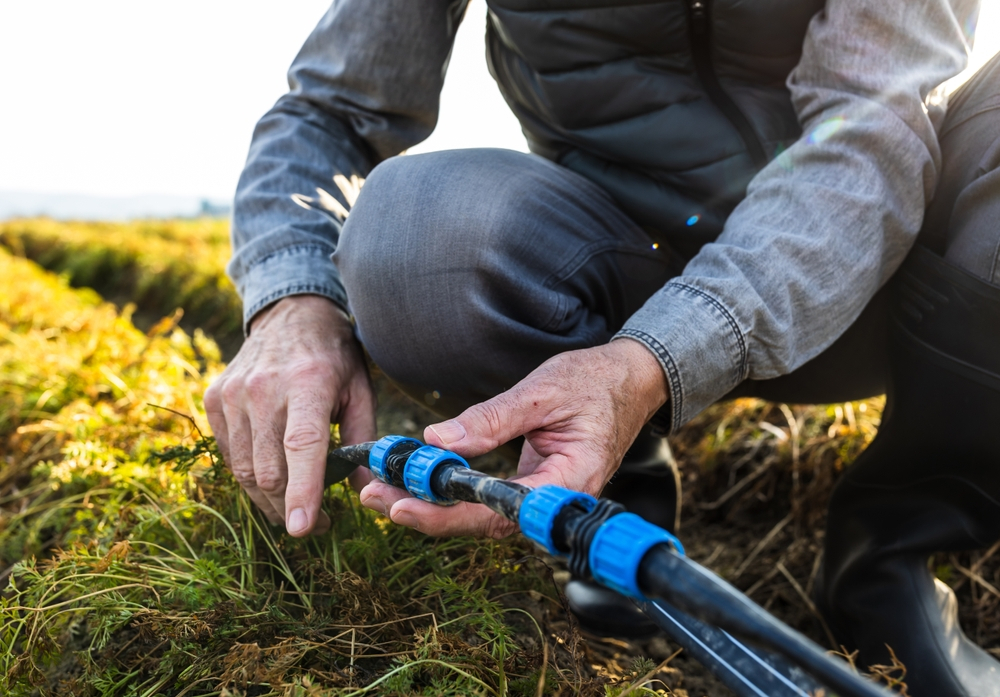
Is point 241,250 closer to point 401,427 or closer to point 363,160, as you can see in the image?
point 363,160

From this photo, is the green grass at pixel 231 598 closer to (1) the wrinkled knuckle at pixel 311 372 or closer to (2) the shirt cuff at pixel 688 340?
(1) the wrinkled knuckle at pixel 311 372

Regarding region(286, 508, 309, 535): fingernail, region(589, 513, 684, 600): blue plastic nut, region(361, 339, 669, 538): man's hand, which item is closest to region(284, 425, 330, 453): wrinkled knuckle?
region(286, 508, 309, 535): fingernail

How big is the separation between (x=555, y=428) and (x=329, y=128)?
1.21 m

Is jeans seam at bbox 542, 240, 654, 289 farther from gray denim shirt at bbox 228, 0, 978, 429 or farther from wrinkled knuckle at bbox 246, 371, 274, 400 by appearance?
wrinkled knuckle at bbox 246, 371, 274, 400

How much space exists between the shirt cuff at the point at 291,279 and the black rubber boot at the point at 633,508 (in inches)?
32.2

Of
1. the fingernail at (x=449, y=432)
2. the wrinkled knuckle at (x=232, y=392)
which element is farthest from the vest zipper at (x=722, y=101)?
the wrinkled knuckle at (x=232, y=392)

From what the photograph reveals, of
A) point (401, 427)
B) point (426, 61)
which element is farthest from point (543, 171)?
point (401, 427)

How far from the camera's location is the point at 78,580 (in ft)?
4.34

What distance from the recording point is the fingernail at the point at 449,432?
0.98 meters

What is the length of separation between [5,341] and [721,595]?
4146mm

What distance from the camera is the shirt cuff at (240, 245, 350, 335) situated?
150 centimetres

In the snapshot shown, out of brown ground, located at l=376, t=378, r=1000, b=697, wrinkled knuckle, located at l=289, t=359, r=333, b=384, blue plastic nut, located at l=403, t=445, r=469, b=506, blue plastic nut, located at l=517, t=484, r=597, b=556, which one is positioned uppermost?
blue plastic nut, located at l=517, t=484, r=597, b=556

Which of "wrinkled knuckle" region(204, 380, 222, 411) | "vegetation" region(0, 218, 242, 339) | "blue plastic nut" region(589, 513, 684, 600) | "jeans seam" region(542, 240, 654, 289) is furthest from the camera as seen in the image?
"vegetation" region(0, 218, 242, 339)

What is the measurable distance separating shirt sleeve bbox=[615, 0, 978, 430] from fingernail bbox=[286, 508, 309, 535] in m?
0.64
